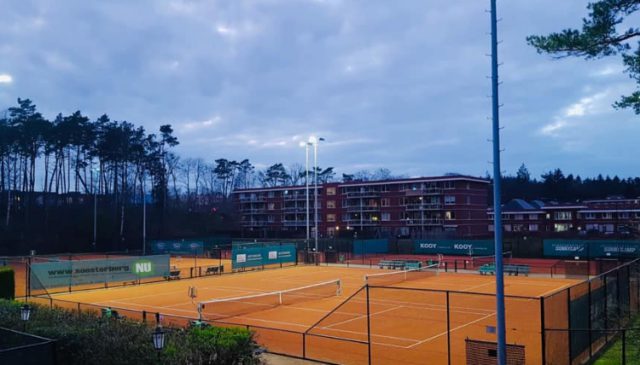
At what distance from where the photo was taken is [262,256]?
173ft

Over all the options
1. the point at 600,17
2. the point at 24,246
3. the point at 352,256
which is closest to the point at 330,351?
the point at 600,17

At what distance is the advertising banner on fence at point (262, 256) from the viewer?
4991 centimetres

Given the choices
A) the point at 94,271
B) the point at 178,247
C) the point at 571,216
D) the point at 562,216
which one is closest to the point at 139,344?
the point at 94,271

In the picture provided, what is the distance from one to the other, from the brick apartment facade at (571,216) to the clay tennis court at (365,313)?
57984 mm

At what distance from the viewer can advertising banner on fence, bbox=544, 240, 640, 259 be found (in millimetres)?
46312

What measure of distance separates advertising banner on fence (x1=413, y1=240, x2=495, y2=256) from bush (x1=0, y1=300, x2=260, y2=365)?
45857mm

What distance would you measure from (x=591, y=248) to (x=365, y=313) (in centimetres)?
3168

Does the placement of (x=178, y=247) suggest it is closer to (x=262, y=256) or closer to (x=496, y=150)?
(x=262, y=256)

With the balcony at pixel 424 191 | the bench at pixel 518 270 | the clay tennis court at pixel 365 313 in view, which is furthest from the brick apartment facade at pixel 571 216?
the clay tennis court at pixel 365 313

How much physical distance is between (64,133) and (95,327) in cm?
7647

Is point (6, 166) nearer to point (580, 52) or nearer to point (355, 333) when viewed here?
point (355, 333)

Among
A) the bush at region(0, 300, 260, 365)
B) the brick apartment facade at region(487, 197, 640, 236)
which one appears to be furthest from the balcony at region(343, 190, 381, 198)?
the bush at region(0, 300, 260, 365)

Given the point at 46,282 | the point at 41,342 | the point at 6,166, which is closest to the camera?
the point at 41,342

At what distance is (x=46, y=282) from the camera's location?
115ft
